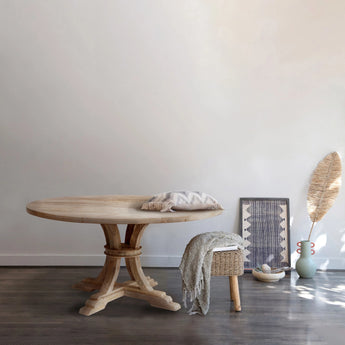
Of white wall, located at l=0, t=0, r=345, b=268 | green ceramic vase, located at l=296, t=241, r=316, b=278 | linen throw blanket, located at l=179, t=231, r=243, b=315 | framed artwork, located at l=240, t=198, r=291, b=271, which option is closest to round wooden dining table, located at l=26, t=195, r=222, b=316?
linen throw blanket, located at l=179, t=231, r=243, b=315

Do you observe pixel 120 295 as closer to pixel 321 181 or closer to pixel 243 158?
pixel 243 158

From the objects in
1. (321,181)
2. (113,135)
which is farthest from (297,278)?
(113,135)

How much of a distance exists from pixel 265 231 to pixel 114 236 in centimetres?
148

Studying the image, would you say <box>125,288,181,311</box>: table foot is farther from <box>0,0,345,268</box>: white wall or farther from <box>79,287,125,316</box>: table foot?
<box>0,0,345,268</box>: white wall

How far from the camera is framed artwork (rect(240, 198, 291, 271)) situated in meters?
3.57

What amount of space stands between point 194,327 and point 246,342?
31cm

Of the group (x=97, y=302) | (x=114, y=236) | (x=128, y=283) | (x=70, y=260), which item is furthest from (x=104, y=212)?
(x=70, y=260)

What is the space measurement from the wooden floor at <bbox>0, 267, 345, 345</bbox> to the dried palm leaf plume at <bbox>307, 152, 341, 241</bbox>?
0.59 m

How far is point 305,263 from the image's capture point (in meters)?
3.34

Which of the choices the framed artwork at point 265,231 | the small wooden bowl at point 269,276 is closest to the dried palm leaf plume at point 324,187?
the framed artwork at point 265,231

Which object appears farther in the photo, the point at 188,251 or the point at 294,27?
the point at 294,27

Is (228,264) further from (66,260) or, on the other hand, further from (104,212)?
(66,260)

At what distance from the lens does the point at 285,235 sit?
360 centimetres

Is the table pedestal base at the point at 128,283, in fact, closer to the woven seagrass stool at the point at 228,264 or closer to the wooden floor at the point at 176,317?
the wooden floor at the point at 176,317
